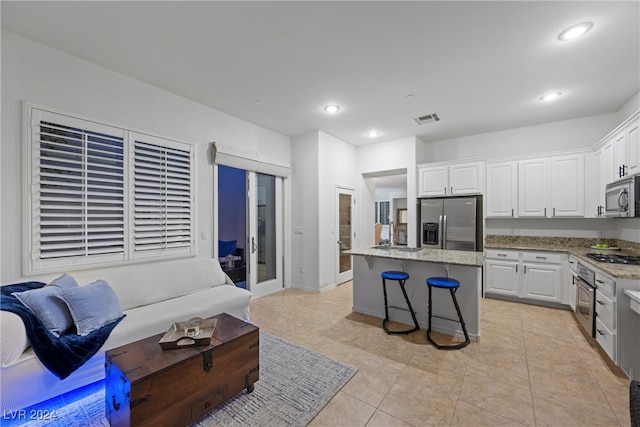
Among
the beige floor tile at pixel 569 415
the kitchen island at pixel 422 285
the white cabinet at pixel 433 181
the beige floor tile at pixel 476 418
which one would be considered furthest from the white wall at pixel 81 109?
the beige floor tile at pixel 569 415

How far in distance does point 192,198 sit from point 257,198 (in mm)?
1178

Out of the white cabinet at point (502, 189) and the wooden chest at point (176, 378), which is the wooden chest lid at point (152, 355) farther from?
the white cabinet at point (502, 189)

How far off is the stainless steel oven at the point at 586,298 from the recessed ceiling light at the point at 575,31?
2.32 metres

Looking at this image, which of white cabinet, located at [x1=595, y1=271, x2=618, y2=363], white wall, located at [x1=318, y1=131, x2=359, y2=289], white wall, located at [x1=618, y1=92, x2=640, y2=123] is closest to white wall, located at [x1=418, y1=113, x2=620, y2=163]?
white wall, located at [x1=618, y1=92, x2=640, y2=123]

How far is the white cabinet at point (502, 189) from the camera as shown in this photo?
4.39 metres

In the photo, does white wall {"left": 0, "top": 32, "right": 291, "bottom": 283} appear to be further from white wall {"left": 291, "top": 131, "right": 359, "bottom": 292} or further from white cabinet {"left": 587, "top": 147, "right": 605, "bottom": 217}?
white cabinet {"left": 587, "top": 147, "right": 605, "bottom": 217}

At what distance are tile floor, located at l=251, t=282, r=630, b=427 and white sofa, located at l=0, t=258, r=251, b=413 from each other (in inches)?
31.5

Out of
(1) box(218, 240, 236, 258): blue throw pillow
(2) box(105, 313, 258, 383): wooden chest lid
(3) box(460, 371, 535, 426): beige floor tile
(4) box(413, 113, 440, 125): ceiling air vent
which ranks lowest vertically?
(3) box(460, 371, 535, 426): beige floor tile

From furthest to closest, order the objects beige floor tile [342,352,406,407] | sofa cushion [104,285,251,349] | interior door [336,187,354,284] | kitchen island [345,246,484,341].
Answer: interior door [336,187,354,284] → kitchen island [345,246,484,341] → sofa cushion [104,285,251,349] → beige floor tile [342,352,406,407]

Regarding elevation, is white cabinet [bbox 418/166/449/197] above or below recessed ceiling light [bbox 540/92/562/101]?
below

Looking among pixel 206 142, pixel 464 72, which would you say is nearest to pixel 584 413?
pixel 464 72

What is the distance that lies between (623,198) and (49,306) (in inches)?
220

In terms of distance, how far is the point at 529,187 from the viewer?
429 centimetres

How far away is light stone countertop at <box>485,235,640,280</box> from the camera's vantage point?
2435mm
